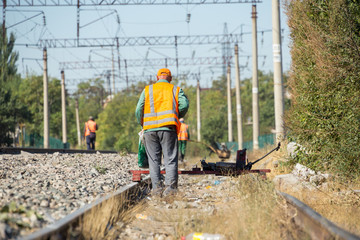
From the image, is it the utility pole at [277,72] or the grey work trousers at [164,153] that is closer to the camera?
the grey work trousers at [164,153]

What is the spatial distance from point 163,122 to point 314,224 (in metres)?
3.82

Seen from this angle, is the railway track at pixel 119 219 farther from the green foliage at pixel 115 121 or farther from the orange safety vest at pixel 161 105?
the green foliage at pixel 115 121

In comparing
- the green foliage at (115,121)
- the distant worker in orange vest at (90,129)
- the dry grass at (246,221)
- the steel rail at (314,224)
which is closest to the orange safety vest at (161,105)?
the dry grass at (246,221)

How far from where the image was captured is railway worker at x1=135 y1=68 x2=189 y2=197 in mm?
7996

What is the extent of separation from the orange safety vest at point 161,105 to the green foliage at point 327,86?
2748 mm

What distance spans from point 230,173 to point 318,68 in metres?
2.46

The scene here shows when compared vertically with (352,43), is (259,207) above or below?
below

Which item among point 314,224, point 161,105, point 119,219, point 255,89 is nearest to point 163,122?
point 161,105

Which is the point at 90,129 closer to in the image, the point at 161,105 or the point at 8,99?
the point at 161,105

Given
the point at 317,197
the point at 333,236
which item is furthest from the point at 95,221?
the point at 317,197

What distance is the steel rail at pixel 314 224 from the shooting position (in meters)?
3.94

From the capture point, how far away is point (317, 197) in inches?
301

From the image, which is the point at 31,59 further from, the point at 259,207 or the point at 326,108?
the point at 259,207

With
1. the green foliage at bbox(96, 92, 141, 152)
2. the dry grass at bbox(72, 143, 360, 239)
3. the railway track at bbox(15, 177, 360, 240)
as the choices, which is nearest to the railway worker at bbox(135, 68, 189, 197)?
the dry grass at bbox(72, 143, 360, 239)
